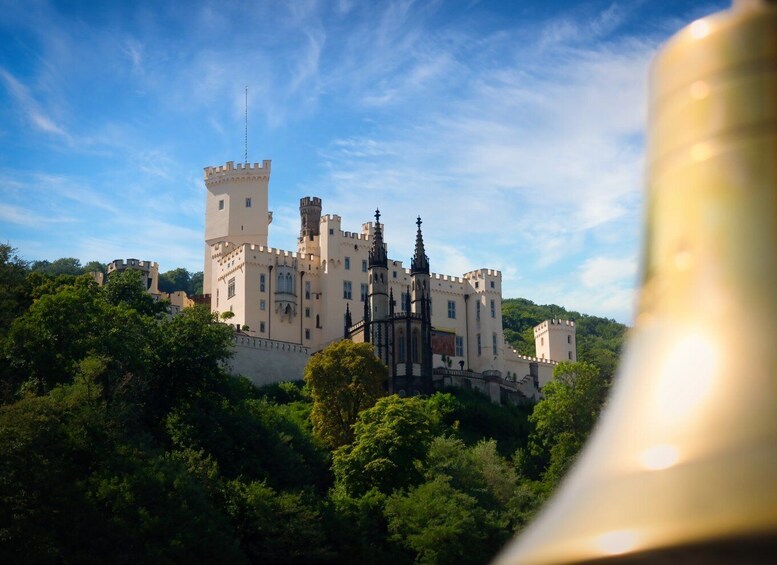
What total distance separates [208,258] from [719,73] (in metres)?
97.0

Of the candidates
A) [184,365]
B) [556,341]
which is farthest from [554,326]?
[184,365]

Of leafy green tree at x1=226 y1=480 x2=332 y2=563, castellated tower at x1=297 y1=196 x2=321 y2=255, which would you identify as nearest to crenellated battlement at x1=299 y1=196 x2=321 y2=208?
castellated tower at x1=297 y1=196 x2=321 y2=255

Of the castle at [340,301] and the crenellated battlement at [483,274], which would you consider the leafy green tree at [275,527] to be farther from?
the crenellated battlement at [483,274]

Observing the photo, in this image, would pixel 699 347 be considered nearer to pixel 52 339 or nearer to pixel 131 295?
pixel 52 339

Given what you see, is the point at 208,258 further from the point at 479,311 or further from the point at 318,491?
the point at 318,491

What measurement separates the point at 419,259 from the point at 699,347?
84112mm

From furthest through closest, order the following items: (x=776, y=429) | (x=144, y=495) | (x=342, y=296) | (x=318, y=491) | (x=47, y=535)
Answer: (x=342, y=296) < (x=318, y=491) < (x=144, y=495) < (x=47, y=535) < (x=776, y=429)

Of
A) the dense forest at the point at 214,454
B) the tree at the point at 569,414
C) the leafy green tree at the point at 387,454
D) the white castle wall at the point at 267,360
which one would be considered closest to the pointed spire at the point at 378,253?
the white castle wall at the point at 267,360

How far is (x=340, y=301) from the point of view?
90.4 metres

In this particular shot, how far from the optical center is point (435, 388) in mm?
82250

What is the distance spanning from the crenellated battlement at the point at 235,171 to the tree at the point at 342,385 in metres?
35.2

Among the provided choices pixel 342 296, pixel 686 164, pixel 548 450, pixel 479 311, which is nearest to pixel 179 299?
pixel 342 296

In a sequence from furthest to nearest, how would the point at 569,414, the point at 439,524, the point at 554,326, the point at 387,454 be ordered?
the point at 554,326, the point at 569,414, the point at 387,454, the point at 439,524

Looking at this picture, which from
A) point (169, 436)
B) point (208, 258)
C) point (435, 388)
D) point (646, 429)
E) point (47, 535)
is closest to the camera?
point (646, 429)
